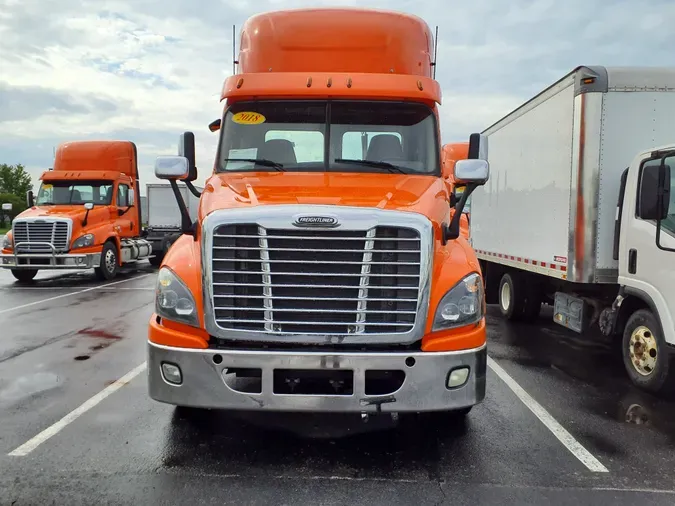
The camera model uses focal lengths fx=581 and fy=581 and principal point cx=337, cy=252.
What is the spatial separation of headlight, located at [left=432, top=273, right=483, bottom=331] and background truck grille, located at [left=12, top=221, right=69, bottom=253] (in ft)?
41.0

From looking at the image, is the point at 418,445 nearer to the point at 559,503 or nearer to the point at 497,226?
the point at 559,503

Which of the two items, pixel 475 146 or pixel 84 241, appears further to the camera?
pixel 84 241

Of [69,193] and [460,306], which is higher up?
[69,193]

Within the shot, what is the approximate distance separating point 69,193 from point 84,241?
1.67m

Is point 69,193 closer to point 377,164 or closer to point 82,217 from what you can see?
point 82,217

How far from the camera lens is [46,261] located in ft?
46.0

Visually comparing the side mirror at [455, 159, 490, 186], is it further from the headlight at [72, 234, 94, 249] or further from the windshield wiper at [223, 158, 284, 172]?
the headlight at [72, 234, 94, 249]

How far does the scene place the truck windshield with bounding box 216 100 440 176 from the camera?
16.6 ft

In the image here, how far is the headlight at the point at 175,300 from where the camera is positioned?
392 cm

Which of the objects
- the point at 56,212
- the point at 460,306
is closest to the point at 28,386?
the point at 460,306

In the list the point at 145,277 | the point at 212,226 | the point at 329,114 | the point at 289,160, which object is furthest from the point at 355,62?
the point at 145,277

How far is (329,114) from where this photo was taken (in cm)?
525

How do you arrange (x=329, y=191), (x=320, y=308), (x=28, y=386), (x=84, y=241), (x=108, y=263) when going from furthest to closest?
1. (x=108, y=263)
2. (x=84, y=241)
3. (x=28, y=386)
4. (x=329, y=191)
5. (x=320, y=308)

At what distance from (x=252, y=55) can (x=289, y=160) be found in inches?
58.7
